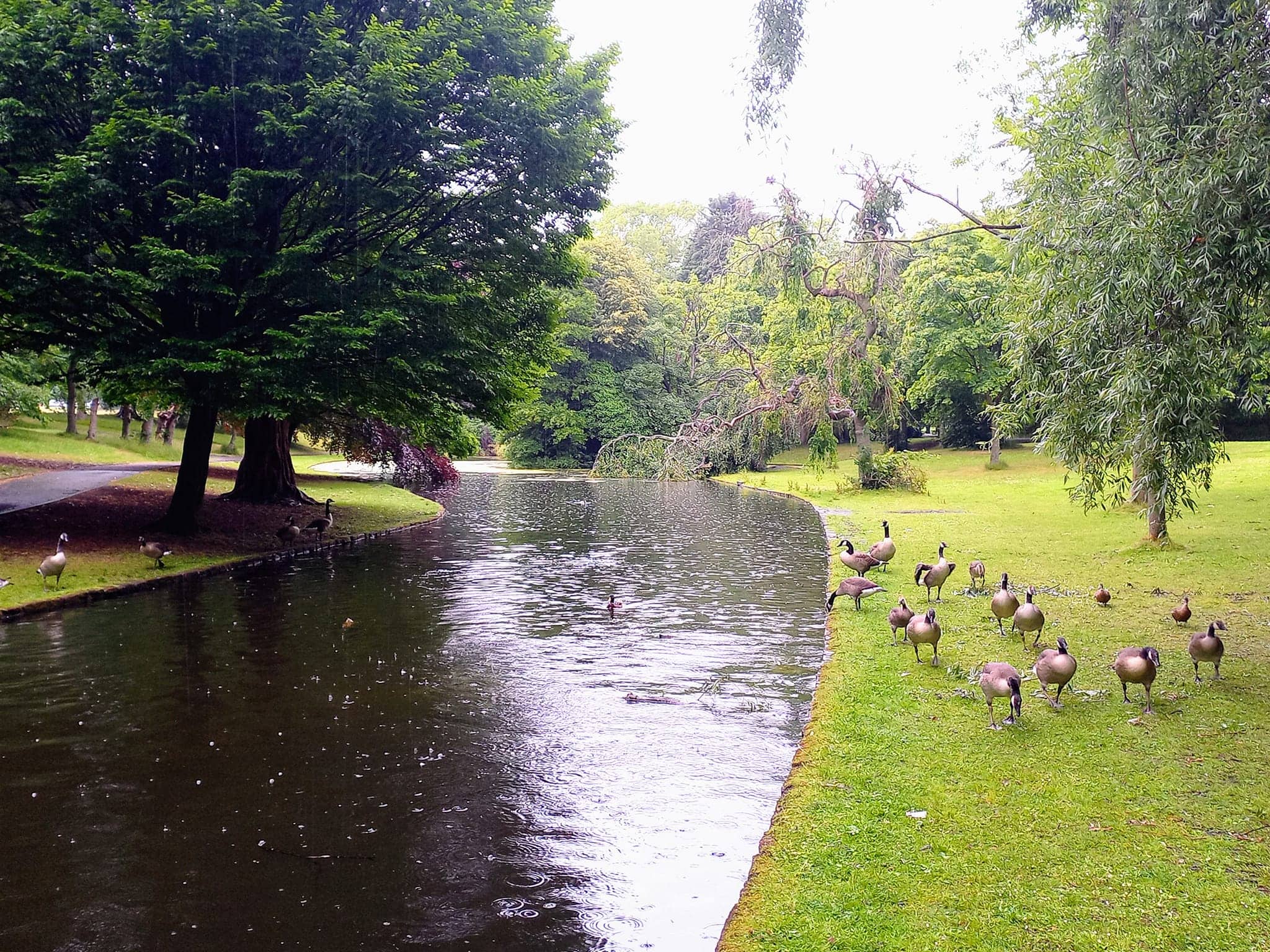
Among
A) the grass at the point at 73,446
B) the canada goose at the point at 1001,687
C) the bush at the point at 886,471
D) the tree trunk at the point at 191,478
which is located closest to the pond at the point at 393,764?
the canada goose at the point at 1001,687

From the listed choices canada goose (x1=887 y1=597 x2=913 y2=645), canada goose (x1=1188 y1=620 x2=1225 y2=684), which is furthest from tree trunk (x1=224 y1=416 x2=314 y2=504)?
canada goose (x1=1188 y1=620 x2=1225 y2=684)

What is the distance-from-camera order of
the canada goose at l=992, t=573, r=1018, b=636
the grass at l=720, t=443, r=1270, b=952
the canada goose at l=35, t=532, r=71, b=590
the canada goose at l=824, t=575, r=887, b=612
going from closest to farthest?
the grass at l=720, t=443, r=1270, b=952, the canada goose at l=992, t=573, r=1018, b=636, the canada goose at l=824, t=575, r=887, b=612, the canada goose at l=35, t=532, r=71, b=590

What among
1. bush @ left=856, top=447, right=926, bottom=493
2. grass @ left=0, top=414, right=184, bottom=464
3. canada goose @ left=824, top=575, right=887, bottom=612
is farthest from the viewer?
grass @ left=0, top=414, right=184, bottom=464

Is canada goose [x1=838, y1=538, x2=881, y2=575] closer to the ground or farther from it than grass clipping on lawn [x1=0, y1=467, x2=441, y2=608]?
farther from it

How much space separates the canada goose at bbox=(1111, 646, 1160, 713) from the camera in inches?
304

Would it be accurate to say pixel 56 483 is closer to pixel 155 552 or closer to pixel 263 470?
pixel 263 470

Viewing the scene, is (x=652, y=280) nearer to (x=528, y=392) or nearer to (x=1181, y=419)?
(x=528, y=392)

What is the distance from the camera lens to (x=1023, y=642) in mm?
10453

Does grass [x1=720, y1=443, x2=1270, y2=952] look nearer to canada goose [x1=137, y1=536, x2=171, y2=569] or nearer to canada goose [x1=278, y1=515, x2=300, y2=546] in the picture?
canada goose [x1=137, y1=536, x2=171, y2=569]

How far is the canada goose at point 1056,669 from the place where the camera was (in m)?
7.98

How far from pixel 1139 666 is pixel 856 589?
5.56m

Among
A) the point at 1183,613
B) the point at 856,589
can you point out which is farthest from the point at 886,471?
the point at 1183,613

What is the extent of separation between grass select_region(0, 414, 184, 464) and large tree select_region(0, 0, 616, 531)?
23.9 meters

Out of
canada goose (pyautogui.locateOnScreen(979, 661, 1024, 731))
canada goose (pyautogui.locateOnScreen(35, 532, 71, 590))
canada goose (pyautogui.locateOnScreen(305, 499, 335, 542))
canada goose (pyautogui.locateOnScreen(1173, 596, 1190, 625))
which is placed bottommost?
canada goose (pyautogui.locateOnScreen(35, 532, 71, 590))
